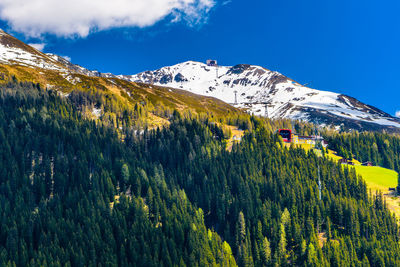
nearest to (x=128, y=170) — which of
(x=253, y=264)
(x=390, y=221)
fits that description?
(x=253, y=264)

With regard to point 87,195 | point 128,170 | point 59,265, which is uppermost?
point 128,170

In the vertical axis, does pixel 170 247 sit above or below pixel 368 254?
below

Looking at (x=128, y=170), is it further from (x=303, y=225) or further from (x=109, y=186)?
(x=303, y=225)

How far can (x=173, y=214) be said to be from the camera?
14388cm

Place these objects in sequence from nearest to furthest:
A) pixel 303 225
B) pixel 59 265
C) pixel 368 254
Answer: pixel 59 265 < pixel 368 254 < pixel 303 225

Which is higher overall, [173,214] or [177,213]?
[177,213]

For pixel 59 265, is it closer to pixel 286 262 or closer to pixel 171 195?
pixel 171 195

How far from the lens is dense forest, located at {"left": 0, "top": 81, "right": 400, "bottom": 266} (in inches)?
4850

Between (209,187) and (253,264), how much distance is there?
57.4 m

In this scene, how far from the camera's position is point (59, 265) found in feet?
354

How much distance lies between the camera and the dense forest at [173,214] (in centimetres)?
12319

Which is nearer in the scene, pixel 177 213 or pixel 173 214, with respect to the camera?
pixel 173 214

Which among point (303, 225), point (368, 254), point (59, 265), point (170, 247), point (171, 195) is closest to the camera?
point (59, 265)

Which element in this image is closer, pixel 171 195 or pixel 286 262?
pixel 286 262
